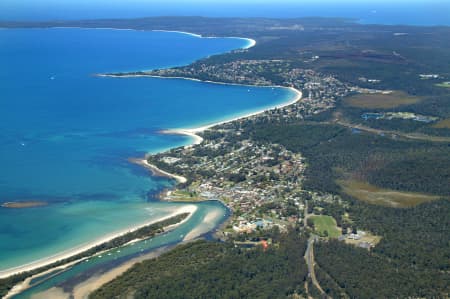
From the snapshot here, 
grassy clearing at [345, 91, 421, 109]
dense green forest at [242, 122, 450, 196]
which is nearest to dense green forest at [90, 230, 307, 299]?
dense green forest at [242, 122, 450, 196]

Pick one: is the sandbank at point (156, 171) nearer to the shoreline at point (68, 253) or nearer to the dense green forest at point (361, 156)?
the shoreline at point (68, 253)

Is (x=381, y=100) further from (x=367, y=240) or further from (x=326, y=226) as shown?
(x=367, y=240)

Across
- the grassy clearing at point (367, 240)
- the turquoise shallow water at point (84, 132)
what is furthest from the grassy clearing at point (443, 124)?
the grassy clearing at point (367, 240)

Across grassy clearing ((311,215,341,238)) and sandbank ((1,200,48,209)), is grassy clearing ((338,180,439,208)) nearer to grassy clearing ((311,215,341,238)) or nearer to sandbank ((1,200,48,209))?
grassy clearing ((311,215,341,238))

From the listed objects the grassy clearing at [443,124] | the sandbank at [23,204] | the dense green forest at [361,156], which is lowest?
the sandbank at [23,204]

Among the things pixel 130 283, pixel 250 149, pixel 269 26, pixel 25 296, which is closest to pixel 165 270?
pixel 130 283

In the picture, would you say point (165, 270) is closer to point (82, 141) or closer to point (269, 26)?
point (82, 141)
